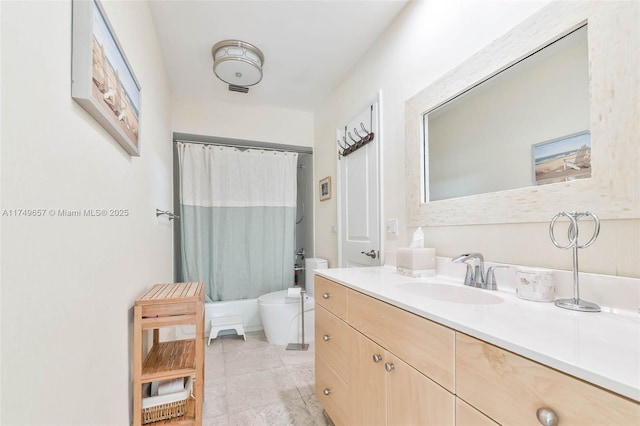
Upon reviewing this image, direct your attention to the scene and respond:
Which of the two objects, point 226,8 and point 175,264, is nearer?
point 226,8

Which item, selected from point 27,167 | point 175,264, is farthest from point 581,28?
point 175,264

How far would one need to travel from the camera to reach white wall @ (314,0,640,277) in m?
0.85

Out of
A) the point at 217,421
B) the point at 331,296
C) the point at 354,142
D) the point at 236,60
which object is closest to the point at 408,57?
the point at 354,142

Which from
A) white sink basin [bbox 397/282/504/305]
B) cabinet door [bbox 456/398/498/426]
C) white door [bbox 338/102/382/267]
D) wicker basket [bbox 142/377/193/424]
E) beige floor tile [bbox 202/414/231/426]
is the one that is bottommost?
Answer: beige floor tile [bbox 202/414/231/426]

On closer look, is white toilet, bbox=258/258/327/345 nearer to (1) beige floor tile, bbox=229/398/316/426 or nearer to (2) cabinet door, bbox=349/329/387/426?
(1) beige floor tile, bbox=229/398/316/426

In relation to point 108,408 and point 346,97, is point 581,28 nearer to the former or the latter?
point 346,97

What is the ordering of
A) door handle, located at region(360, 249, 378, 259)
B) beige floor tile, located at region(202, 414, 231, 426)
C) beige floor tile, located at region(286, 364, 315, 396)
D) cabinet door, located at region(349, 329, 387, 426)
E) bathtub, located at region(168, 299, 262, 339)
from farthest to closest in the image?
bathtub, located at region(168, 299, 262, 339) < door handle, located at region(360, 249, 378, 259) < beige floor tile, located at region(286, 364, 315, 396) < beige floor tile, located at region(202, 414, 231, 426) < cabinet door, located at region(349, 329, 387, 426)

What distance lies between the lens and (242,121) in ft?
10.1

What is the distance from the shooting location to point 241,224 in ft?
10.0

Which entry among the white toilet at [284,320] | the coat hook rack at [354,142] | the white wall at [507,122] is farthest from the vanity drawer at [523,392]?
the white toilet at [284,320]

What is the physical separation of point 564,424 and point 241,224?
2896 millimetres

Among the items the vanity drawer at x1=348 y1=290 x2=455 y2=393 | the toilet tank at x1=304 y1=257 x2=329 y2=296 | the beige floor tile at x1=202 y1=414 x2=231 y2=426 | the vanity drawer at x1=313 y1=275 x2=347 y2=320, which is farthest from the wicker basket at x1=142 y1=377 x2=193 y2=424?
the toilet tank at x1=304 y1=257 x2=329 y2=296

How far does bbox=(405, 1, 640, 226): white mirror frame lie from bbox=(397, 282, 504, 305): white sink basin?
0.31m

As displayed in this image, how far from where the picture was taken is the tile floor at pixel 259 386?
1561mm
